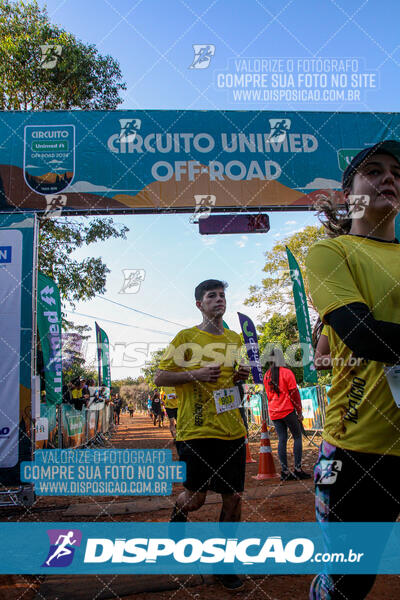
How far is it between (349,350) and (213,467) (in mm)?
1885

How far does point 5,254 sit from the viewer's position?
5.46 metres

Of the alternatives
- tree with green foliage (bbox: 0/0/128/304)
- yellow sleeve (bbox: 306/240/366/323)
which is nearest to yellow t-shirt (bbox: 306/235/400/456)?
yellow sleeve (bbox: 306/240/366/323)

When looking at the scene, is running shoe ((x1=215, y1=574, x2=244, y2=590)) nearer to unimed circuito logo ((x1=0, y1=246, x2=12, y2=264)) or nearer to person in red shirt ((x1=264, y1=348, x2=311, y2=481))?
person in red shirt ((x1=264, y1=348, x2=311, y2=481))

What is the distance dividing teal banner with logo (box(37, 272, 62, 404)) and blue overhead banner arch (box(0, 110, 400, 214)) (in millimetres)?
1214

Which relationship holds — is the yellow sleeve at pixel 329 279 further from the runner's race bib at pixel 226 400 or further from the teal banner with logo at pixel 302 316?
the teal banner with logo at pixel 302 316

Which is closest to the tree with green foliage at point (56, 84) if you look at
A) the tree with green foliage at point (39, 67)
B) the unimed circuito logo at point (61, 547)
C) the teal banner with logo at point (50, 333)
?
the tree with green foliage at point (39, 67)

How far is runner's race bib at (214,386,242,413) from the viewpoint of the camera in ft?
10.2

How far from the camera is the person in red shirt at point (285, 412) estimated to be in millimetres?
6352

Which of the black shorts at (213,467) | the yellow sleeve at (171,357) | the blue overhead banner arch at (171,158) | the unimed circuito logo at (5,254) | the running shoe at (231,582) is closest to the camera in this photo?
the running shoe at (231,582)

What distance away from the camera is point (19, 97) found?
1185 centimetres

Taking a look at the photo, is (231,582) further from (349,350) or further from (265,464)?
(265,464)

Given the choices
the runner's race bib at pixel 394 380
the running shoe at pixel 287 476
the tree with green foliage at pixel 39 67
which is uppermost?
the tree with green foliage at pixel 39 67

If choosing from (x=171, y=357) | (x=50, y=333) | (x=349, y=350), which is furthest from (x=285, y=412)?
(x=349, y=350)

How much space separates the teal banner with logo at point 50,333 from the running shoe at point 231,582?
4325mm
